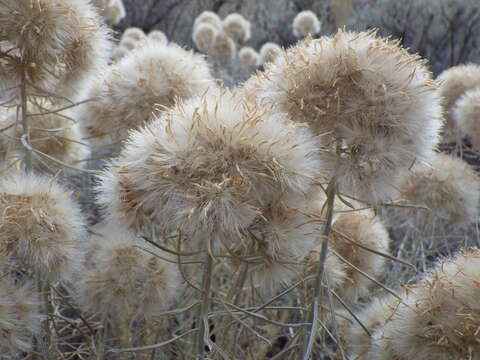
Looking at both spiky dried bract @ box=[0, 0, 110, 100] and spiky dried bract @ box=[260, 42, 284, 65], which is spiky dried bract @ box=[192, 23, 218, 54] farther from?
spiky dried bract @ box=[0, 0, 110, 100]

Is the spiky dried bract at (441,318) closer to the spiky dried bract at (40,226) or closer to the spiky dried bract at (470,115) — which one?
the spiky dried bract at (40,226)

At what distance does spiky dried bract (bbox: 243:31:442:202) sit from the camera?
45.4 inches

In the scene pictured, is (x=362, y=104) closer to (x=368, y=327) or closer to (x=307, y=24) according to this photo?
(x=368, y=327)

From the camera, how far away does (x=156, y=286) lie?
4.94ft

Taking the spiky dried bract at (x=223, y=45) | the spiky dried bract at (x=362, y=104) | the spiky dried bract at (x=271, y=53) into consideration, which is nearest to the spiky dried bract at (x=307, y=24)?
the spiky dried bract at (x=271, y=53)

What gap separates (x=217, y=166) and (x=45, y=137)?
1.03 m

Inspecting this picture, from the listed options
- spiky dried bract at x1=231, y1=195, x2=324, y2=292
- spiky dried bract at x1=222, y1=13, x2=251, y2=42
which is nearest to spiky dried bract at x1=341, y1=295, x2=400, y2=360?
spiky dried bract at x1=231, y1=195, x2=324, y2=292

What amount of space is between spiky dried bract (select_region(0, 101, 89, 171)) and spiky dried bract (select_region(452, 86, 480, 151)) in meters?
1.50

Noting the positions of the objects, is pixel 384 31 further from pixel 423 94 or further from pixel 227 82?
pixel 227 82

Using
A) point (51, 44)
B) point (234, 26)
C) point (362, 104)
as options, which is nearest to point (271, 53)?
point (362, 104)

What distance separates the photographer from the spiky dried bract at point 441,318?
41.6 inches

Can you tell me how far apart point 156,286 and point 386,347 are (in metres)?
0.66

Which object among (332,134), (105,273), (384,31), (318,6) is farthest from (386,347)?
(318,6)

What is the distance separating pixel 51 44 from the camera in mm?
1415
